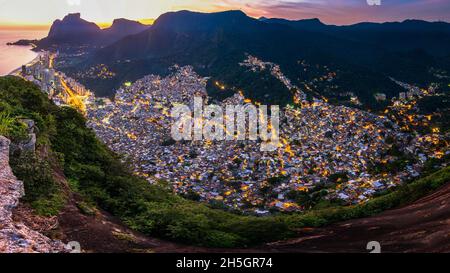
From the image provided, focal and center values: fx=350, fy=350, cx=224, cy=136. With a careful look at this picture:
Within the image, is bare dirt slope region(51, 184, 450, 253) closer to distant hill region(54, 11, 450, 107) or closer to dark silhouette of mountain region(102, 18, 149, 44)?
distant hill region(54, 11, 450, 107)

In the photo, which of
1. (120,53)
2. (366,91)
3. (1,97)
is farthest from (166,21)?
(1,97)

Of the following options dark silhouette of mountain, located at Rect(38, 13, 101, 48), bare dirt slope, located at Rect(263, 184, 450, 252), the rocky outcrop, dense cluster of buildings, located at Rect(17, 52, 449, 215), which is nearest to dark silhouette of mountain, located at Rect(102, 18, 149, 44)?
dark silhouette of mountain, located at Rect(38, 13, 101, 48)

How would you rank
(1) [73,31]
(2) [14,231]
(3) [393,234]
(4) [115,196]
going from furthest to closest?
(1) [73,31] < (4) [115,196] < (3) [393,234] < (2) [14,231]

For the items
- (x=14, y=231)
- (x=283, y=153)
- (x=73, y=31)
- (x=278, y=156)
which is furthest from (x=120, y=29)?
(x=14, y=231)

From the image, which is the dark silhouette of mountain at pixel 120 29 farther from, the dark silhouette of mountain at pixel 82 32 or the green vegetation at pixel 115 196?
the green vegetation at pixel 115 196

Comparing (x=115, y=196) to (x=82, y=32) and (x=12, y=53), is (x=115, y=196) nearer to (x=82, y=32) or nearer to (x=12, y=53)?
(x=12, y=53)
